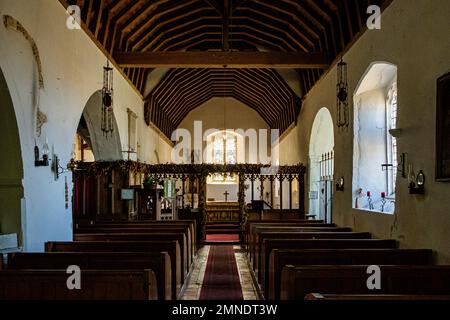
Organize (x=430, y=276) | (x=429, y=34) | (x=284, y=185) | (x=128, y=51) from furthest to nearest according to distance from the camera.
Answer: (x=284, y=185) < (x=128, y=51) < (x=429, y=34) < (x=430, y=276)

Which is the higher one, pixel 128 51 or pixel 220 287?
pixel 128 51

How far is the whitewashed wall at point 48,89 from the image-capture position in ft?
16.6

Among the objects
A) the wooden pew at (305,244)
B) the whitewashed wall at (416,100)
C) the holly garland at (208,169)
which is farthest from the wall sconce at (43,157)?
the holly garland at (208,169)

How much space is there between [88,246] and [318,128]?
714cm

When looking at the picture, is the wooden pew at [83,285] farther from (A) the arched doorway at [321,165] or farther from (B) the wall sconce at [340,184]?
(A) the arched doorway at [321,165]

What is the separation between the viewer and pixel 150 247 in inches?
204

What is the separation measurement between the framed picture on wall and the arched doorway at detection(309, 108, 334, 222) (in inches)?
233

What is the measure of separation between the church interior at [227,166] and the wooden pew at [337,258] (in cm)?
2

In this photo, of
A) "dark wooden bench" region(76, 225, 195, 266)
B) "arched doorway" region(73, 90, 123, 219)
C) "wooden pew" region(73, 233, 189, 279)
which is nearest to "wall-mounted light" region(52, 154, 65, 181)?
"wooden pew" region(73, 233, 189, 279)

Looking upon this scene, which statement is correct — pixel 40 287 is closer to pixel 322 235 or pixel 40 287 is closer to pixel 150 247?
pixel 150 247

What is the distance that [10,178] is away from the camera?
16.8ft

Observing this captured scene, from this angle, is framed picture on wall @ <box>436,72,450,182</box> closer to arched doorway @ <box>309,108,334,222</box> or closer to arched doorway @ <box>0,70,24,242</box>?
arched doorway @ <box>0,70,24,242</box>

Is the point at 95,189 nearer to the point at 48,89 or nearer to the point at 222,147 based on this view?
the point at 48,89
